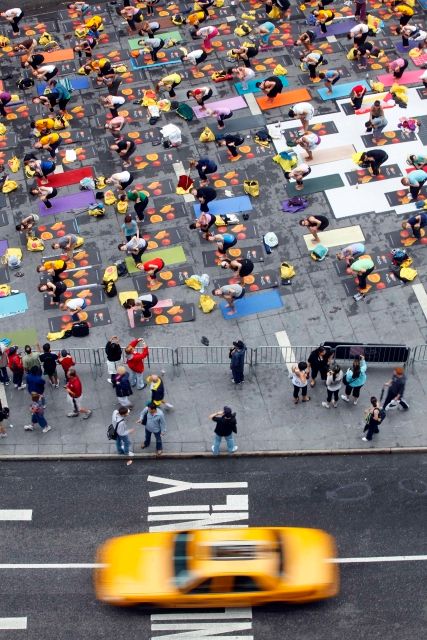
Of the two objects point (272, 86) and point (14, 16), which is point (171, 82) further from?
point (14, 16)

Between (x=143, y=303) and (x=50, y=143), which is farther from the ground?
(x=50, y=143)

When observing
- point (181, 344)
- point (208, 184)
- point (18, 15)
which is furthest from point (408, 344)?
point (18, 15)

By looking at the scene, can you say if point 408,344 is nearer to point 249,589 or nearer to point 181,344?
point 181,344

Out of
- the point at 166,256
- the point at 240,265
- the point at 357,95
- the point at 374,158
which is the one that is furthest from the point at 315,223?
the point at 357,95

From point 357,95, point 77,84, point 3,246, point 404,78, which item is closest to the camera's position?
point 3,246

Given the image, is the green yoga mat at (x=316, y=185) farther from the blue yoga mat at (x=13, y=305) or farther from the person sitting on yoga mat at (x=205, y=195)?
the blue yoga mat at (x=13, y=305)

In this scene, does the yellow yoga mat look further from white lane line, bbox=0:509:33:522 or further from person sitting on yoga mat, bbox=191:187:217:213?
white lane line, bbox=0:509:33:522

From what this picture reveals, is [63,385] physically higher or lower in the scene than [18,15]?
lower
